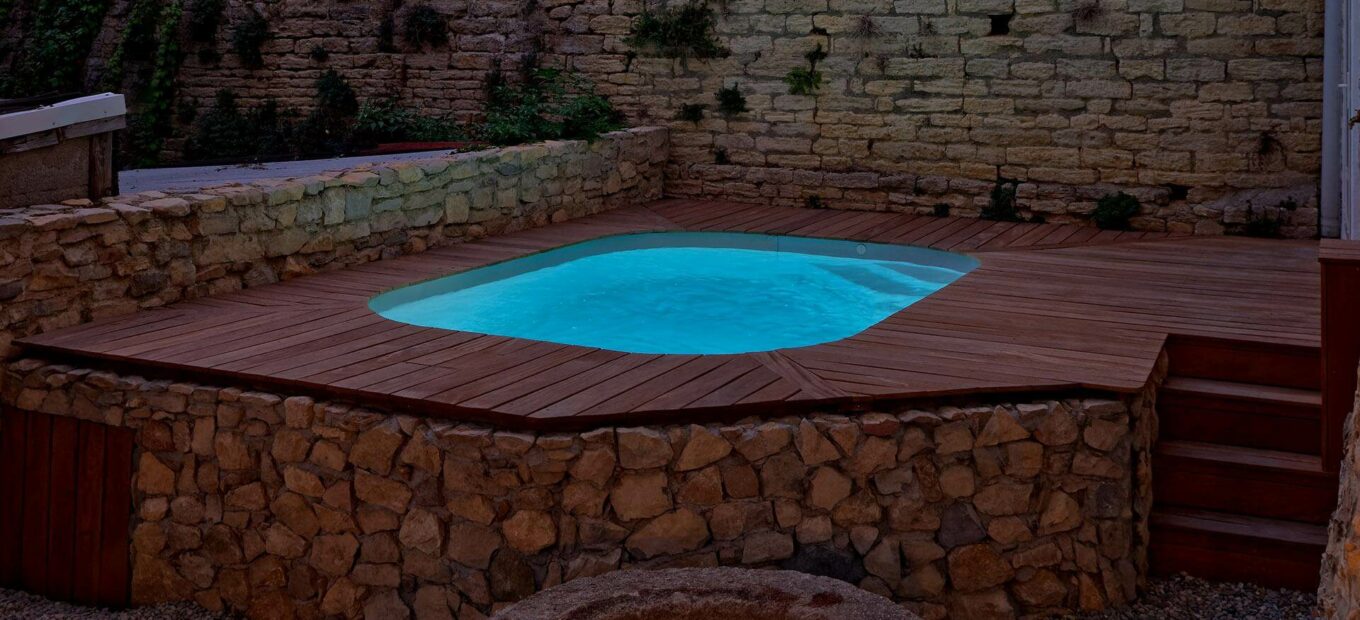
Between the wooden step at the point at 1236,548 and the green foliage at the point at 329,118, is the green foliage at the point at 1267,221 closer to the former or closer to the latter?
the wooden step at the point at 1236,548

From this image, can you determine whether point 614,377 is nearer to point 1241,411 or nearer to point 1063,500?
point 1063,500

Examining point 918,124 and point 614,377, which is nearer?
point 614,377

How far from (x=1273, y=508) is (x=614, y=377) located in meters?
2.51

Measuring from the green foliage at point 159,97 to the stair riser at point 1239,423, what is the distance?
9.05 metres

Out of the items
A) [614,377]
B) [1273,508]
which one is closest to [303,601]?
[614,377]

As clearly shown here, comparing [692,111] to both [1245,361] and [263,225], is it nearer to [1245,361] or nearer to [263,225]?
[263,225]

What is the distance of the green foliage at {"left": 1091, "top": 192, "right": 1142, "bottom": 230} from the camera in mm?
8062

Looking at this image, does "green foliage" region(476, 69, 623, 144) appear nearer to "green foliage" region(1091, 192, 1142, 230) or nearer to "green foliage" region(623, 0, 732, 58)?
"green foliage" region(623, 0, 732, 58)

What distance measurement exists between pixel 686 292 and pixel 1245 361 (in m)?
3.02

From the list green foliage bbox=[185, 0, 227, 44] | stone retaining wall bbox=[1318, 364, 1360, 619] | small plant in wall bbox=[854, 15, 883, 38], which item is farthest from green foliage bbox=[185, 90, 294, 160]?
stone retaining wall bbox=[1318, 364, 1360, 619]

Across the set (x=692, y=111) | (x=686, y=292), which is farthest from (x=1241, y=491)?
(x=692, y=111)

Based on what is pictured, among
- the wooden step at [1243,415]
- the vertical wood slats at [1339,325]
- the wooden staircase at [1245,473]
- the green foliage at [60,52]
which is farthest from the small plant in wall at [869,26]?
the green foliage at [60,52]

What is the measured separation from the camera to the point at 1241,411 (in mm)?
4855

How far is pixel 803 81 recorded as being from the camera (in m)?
8.98
